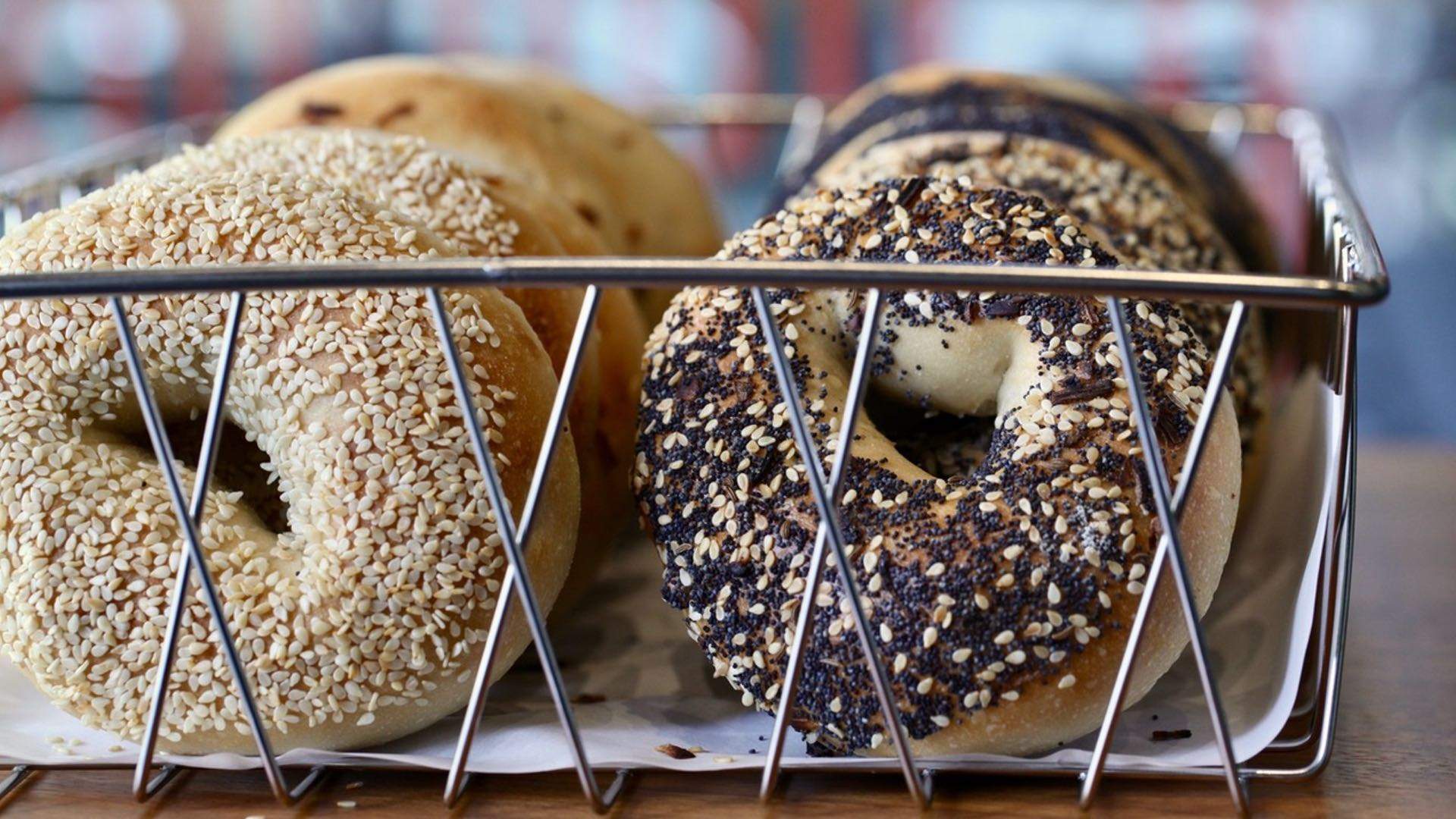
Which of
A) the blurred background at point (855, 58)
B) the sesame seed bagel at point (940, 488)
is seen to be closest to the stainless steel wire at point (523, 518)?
the sesame seed bagel at point (940, 488)

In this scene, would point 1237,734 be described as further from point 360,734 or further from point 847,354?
point 360,734

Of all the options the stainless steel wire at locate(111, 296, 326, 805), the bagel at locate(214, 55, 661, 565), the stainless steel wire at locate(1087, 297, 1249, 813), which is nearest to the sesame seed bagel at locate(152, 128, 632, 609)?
the bagel at locate(214, 55, 661, 565)

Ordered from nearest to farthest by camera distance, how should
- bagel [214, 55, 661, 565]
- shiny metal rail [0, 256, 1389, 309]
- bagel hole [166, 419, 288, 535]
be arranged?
shiny metal rail [0, 256, 1389, 309] → bagel hole [166, 419, 288, 535] → bagel [214, 55, 661, 565]

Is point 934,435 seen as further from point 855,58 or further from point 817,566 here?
point 855,58

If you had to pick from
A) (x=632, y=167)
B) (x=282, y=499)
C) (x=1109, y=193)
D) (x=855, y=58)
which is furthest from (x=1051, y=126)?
(x=855, y=58)

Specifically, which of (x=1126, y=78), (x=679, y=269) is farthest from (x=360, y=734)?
(x=1126, y=78)

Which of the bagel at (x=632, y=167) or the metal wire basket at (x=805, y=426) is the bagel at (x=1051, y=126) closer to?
the bagel at (x=632, y=167)

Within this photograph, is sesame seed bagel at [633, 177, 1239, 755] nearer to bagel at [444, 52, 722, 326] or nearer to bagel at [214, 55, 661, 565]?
bagel at [214, 55, 661, 565]
